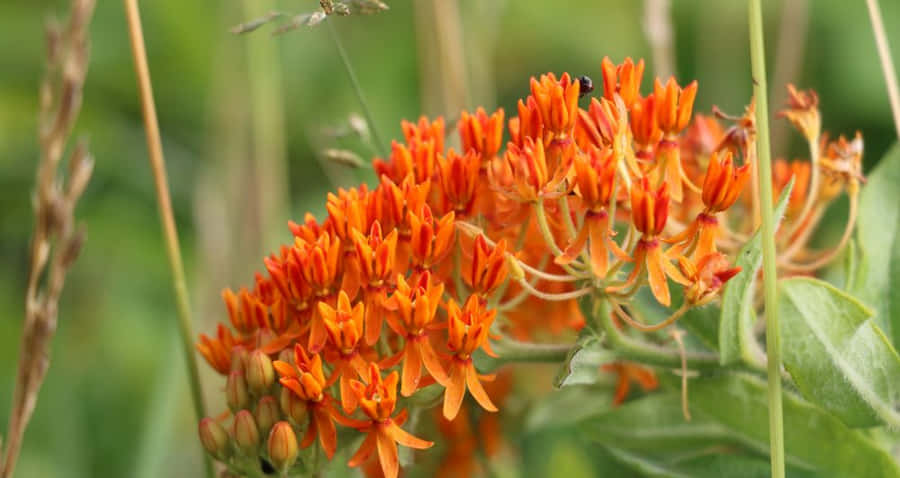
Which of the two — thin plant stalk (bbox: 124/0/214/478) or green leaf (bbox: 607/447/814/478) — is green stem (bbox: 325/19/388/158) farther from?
green leaf (bbox: 607/447/814/478)

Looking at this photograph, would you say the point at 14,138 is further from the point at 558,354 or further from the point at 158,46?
the point at 558,354

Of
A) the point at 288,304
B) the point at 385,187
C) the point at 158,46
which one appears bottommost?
the point at 288,304

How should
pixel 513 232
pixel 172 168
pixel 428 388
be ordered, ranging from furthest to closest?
pixel 172 168, pixel 513 232, pixel 428 388

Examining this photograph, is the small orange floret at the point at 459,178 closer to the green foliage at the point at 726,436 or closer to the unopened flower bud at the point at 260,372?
the unopened flower bud at the point at 260,372

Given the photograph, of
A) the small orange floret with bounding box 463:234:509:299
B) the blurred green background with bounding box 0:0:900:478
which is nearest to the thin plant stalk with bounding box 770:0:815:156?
the blurred green background with bounding box 0:0:900:478

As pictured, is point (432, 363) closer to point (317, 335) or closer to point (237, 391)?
point (317, 335)

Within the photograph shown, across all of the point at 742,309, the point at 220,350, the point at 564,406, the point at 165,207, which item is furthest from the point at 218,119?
the point at 742,309

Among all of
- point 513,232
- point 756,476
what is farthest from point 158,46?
point 756,476
